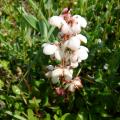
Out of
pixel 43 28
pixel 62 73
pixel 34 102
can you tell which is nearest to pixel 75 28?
pixel 62 73

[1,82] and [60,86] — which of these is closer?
[60,86]

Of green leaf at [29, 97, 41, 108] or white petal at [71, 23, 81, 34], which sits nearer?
white petal at [71, 23, 81, 34]

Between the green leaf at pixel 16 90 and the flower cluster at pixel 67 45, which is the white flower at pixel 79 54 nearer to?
the flower cluster at pixel 67 45

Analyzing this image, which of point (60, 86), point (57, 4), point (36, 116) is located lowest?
point (36, 116)

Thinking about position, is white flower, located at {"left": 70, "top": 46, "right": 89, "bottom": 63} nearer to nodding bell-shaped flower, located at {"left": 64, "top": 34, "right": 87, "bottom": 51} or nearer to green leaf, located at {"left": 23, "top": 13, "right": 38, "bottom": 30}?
nodding bell-shaped flower, located at {"left": 64, "top": 34, "right": 87, "bottom": 51}

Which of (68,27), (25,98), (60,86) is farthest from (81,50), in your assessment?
(25,98)

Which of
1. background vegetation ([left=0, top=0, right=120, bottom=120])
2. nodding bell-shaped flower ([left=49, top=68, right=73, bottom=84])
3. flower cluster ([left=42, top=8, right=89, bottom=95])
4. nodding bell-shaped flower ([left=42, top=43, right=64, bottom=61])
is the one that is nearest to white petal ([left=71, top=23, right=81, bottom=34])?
flower cluster ([left=42, top=8, right=89, bottom=95])

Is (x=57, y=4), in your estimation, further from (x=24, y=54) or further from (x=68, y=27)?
(x=68, y=27)
